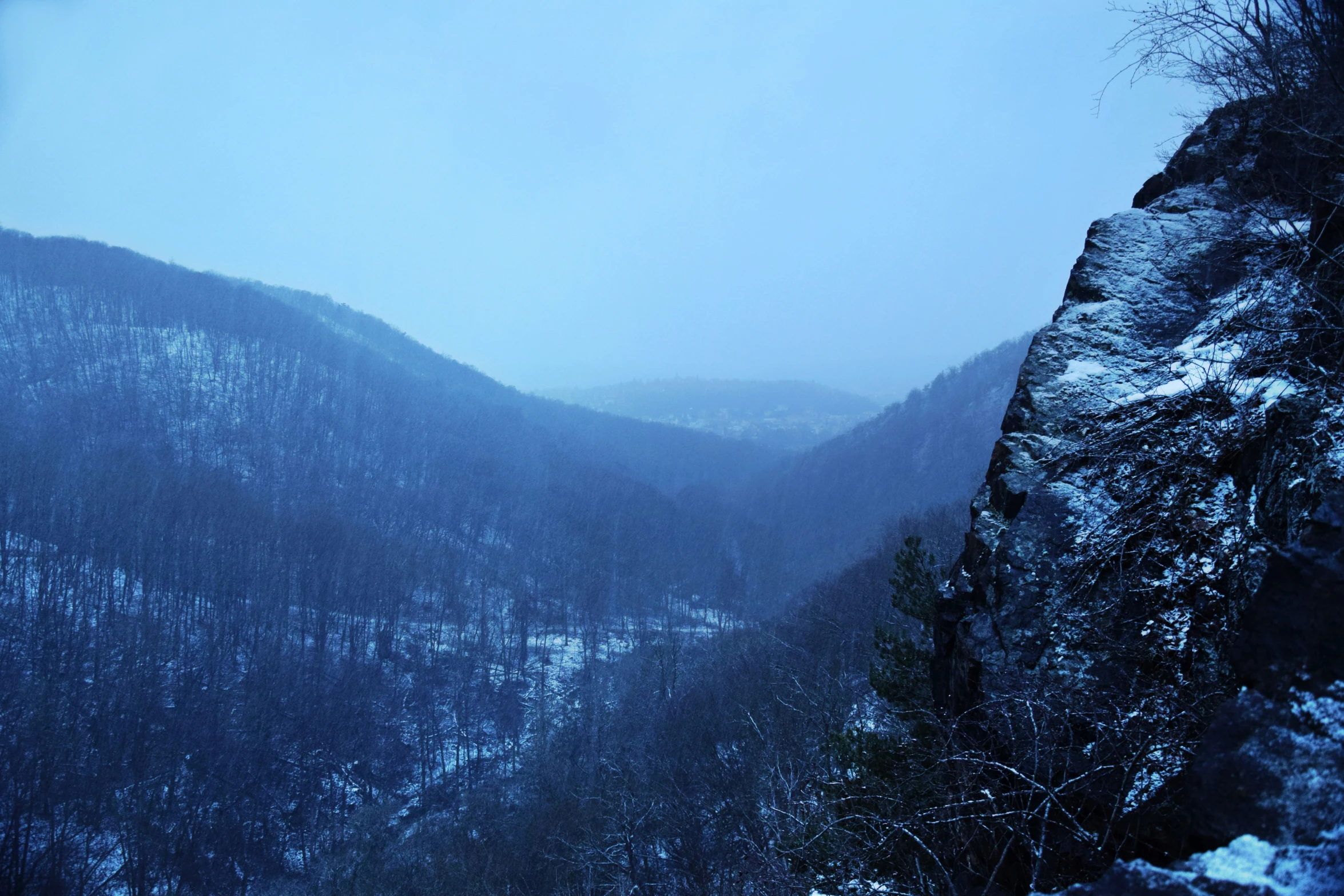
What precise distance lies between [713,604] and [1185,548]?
77151 millimetres

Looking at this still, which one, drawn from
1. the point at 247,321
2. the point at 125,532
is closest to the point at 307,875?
the point at 125,532

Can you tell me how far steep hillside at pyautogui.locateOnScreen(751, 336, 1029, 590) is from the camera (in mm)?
86125

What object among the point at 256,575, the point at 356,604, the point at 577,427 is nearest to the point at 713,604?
the point at 356,604

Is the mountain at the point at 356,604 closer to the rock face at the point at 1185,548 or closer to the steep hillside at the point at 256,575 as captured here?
the steep hillside at the point at 256,575

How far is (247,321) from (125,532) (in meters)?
61.5

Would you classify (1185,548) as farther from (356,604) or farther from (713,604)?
(713,604)

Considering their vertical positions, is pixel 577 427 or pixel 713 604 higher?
pixel 577 427

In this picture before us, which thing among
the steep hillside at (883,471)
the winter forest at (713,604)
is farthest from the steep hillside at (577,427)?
the steep hillside at (883,471)

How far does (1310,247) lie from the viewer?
6.22 m

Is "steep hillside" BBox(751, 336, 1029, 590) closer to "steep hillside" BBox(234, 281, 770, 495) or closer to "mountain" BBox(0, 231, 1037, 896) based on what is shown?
"mountain" BBox(0, 231, 1037, 896)

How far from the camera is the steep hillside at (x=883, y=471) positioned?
86.1 meters

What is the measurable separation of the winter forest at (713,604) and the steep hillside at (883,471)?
3.10ft

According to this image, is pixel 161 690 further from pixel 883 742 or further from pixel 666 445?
pixel 666 445

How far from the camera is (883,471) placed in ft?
343
